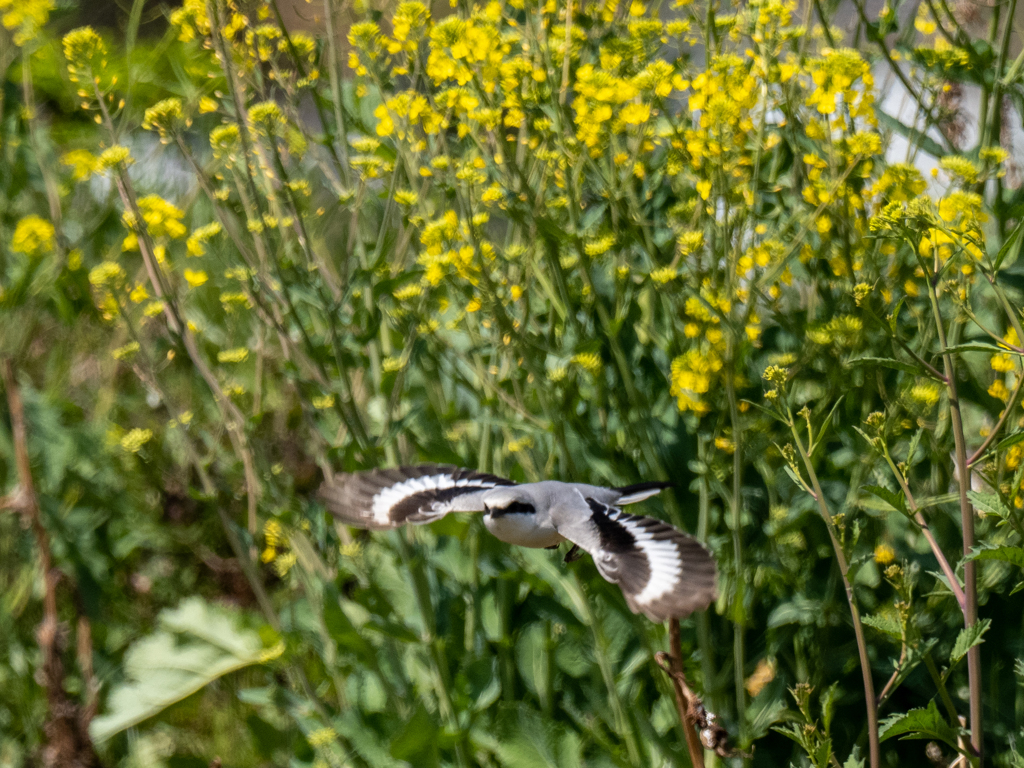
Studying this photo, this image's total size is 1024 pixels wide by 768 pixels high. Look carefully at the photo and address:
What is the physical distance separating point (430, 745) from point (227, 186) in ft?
4.44

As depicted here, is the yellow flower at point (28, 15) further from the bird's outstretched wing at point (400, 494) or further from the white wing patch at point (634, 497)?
the white wing patch at point (634, 497)

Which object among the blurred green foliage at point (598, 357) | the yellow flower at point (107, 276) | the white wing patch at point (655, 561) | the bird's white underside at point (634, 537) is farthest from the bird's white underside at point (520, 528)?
the yellow flower at point (107, 276)

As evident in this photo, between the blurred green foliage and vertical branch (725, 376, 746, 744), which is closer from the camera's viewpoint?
vertical branch (725, 376, 746, 744)

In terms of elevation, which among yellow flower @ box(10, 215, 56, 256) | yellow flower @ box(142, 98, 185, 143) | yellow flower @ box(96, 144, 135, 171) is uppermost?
yellow flower @ box(142, 98, 185, 143)

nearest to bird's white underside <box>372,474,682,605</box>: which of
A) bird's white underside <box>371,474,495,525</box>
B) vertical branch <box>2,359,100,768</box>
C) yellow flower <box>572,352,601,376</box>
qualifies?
bird's white underside <box>371,474,495,525</box>

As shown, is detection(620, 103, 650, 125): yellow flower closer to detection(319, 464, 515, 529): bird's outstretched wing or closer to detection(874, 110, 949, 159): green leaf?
detection(874, 110, 949, 159): green leaf

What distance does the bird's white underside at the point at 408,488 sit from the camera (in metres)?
1.75

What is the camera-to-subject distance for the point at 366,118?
270 cm

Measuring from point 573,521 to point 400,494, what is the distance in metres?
0.53

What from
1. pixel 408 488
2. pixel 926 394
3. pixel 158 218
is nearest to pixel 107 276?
pixel 158 218

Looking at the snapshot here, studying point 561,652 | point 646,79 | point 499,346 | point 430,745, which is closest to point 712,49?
point 646,79

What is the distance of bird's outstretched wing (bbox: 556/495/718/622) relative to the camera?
119cm

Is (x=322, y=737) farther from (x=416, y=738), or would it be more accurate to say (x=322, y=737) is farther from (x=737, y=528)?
(x=737, y=528)

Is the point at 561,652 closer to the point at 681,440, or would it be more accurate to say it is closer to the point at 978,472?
the point at 681,440
